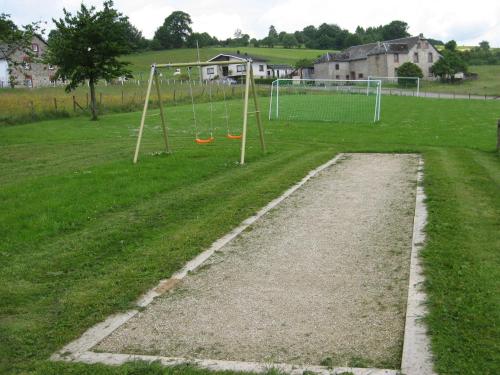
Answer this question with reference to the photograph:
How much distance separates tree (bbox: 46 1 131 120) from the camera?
1205 inches

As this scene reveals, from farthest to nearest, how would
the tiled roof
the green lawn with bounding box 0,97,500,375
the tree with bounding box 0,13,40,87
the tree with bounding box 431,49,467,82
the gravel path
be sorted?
the tiled roof → the tree with bounding box 431,49,467,82 → the tree with bounding box 0,13,40,87 → the green lawn with bounding box 0,97,500,375 → the gravel path

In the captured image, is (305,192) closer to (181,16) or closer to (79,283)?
(79,283)

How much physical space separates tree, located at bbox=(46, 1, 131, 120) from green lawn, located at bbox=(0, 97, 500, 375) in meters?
14.9

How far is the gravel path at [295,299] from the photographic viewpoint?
4047 mm

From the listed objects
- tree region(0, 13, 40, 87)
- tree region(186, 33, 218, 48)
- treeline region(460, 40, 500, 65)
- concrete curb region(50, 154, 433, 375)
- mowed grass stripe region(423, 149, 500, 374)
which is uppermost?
tree region(186, 33, 218, 48)

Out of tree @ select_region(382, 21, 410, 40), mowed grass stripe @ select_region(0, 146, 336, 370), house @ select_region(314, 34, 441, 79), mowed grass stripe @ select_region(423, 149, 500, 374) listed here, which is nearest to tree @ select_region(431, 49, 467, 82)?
house @ select_region(314, 34, 441, 79)

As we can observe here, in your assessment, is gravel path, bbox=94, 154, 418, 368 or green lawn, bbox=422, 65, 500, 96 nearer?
gravel path, bbox=94, 154, 418, 368

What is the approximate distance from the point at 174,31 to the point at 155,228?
12616cm

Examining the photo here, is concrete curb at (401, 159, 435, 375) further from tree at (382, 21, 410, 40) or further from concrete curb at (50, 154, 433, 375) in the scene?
tree at (382, 21, 410, 40)

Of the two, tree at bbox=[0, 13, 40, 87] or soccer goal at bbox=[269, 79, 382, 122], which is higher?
tree at bbox=[0, 13, 40, 87]

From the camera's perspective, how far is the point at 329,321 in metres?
4.44

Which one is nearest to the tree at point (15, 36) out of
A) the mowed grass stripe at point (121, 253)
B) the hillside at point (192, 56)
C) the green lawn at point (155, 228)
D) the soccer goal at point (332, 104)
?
the green lawn at point (155, 228)

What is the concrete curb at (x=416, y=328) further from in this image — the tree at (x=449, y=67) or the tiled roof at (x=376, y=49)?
the tiled roof at (x=376, y=49)

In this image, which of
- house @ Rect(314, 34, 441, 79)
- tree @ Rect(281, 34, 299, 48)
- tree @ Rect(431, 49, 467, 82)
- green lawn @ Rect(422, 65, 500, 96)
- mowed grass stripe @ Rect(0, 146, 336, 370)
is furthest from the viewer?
tree @ Rect(281, 34, 299, 48)
